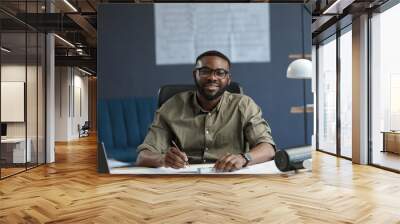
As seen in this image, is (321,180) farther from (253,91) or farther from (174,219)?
(174,219)

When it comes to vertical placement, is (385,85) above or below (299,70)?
below

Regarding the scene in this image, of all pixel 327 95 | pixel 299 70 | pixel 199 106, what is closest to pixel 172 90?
pixel 199 106

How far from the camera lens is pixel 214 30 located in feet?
19.7

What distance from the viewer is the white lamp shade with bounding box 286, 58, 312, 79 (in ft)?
19.5

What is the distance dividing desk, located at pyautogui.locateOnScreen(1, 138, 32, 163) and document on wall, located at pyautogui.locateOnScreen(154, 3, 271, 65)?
9.32ft

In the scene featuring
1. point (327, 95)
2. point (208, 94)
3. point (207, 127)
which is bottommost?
point (207, 127)

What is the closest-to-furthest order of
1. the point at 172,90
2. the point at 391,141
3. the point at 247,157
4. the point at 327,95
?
the point at 172,90
the point at 247,157
the point at 391,141
the point at 327,95

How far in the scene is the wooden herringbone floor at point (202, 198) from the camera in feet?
12.1

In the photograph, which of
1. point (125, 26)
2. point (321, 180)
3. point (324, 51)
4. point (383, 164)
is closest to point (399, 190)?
point (321, 180)

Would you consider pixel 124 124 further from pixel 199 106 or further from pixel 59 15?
pixel 59 15

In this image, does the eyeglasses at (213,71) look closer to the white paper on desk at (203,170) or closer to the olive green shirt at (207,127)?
the olive green shirt at (207,127)

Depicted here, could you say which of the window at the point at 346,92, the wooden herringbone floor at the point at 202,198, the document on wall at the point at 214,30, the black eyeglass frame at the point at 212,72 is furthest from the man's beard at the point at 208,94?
the window at the point at 346,92

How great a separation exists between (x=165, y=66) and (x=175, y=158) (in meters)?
1.43

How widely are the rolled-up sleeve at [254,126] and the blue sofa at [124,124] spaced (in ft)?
4.27
